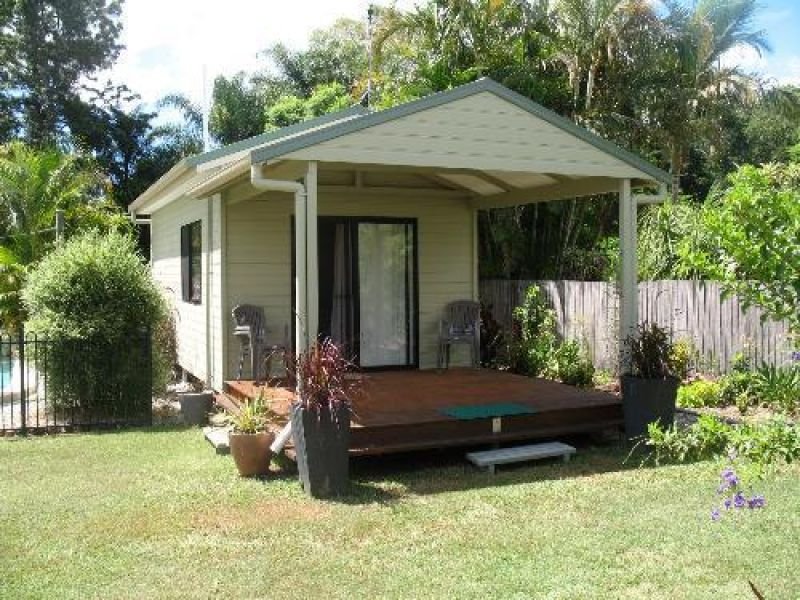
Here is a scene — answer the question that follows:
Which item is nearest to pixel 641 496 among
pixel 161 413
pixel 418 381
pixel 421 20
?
pixel 418 381

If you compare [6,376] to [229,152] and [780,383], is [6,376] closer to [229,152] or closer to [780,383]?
[229,152]

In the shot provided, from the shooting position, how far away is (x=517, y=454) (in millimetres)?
7082

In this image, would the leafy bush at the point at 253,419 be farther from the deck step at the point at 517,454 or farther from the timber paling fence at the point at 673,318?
the timber paling fence at the point at 673,318

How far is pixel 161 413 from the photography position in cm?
1005

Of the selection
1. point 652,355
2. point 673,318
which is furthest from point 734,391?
point 652,355

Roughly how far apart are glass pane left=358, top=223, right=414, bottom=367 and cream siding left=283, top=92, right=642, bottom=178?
11.3 feet

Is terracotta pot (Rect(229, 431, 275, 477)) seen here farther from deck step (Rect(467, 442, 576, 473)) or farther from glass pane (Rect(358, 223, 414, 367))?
glass pane (Rect(358, 223, 414, 367))

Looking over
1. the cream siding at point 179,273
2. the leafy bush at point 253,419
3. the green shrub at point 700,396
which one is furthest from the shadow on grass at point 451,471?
the cream siding at point 179,273

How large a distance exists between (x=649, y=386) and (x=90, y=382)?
5.99 metres

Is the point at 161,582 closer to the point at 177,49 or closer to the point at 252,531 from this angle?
the point at 252,531

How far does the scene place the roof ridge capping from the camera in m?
6.71

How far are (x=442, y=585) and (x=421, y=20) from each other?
12484 mm

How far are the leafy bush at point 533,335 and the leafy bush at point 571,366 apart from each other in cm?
21

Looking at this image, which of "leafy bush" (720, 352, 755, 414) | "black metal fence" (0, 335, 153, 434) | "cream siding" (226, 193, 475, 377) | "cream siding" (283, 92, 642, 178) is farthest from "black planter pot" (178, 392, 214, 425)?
"leafy bush" (720, 352, 755, 414)
